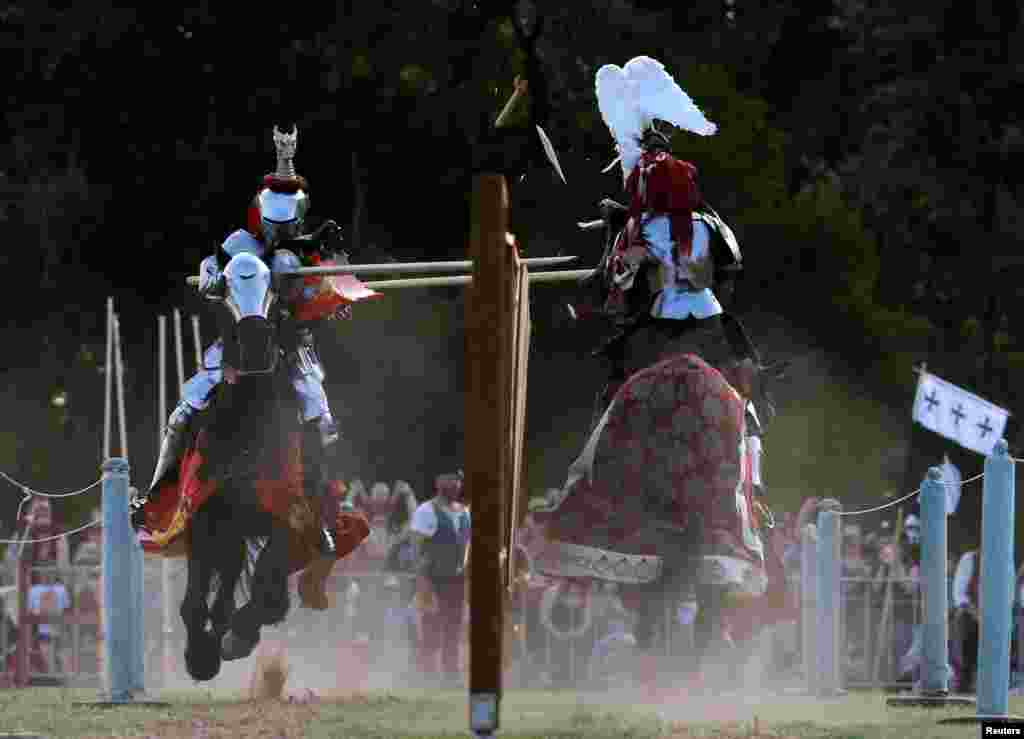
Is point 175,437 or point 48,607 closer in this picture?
point 175,437

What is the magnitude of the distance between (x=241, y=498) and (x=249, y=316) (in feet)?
3.58

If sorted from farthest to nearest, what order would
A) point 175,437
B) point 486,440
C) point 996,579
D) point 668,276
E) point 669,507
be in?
point 175,437 → point 668,276 → point 669,507 → point 996,579 → point 486,440

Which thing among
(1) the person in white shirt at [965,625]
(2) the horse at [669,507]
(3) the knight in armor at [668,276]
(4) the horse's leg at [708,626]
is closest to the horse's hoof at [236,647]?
(2) the horse at [669,507]

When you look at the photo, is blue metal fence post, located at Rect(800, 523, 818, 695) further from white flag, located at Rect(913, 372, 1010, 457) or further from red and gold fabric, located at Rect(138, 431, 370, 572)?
red and gold fabric, located at Rect(138, 431, 370, 572)

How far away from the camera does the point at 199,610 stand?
18344 mm

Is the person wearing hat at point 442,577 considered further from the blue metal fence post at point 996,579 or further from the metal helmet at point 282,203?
the blue metal fence post at point 996,579

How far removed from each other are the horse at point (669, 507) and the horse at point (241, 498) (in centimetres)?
197

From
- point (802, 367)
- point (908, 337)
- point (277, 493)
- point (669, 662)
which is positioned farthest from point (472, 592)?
point (908, 337)

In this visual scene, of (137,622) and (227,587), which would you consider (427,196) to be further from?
(227,587)

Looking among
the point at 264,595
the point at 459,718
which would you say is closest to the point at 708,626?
the point at 459,718

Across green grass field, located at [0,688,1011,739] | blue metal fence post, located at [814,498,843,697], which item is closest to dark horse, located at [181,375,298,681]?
green grass field, located at [0,688,1011,739]

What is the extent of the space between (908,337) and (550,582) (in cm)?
2205

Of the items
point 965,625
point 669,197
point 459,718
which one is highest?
point 669,197

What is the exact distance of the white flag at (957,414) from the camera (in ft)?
82.2
